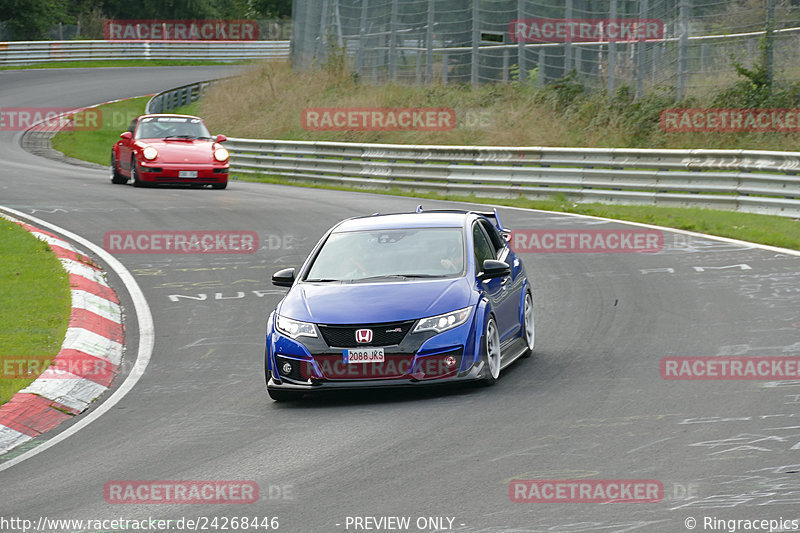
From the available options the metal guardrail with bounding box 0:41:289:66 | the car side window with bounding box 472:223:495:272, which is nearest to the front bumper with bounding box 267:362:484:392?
the car side window with bounding box 472:223:495:272

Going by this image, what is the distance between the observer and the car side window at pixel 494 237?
11.3 meters

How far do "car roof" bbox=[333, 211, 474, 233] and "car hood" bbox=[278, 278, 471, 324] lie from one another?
1026 mm

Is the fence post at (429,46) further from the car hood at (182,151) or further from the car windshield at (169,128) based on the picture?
the car hood at (182,151)

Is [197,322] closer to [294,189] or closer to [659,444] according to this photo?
[659,444]

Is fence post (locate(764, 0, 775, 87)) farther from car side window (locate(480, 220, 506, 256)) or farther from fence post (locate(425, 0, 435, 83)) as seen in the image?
car side window (locate(480, 220, 506, 256))

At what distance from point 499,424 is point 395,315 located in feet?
4.75

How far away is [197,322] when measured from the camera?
13117mm

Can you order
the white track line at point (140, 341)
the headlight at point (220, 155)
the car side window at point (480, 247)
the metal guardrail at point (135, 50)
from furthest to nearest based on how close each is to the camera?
1. the metal guardrail at point (135, 50)
2. the headlight at point (220, 155)
3. the car side window at point (480, 247)
4. the white track line at point (140, 341)

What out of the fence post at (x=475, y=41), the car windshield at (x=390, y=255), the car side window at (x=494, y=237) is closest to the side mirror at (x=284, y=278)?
the car windshield at (x=390, y=255)

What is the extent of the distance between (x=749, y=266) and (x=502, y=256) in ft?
17.9

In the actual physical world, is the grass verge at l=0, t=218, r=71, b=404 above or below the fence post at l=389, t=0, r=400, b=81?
below

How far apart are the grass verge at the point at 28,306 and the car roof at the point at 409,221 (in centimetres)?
304

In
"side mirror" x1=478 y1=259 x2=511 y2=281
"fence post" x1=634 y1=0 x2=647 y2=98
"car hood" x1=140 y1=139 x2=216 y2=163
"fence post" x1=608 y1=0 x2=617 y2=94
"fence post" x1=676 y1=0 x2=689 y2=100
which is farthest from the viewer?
"fence post" x1=608 y1=0 x2=617 y2=94

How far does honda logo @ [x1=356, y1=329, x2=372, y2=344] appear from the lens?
9.14 meters
